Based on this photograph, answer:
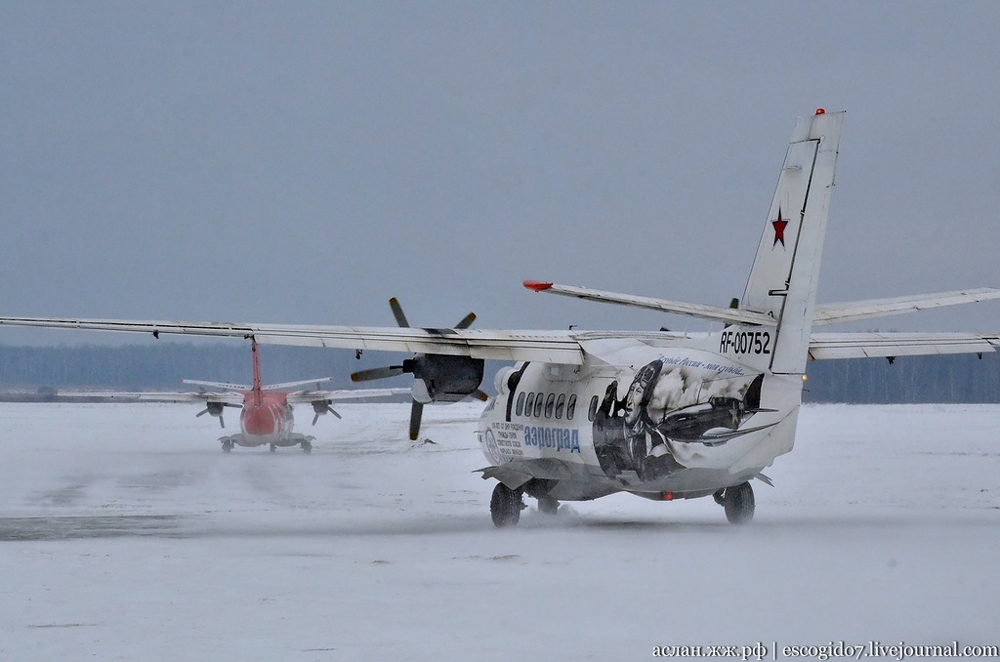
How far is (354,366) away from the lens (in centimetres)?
9538

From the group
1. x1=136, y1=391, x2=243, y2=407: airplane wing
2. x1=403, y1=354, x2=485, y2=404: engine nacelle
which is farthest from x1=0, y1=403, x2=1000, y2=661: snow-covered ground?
x1=136, y1=391, x2=243, y2=407: airplane wing

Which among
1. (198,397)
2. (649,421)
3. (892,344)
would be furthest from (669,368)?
(198,397)

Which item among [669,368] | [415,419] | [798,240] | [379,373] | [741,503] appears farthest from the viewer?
[415,419]

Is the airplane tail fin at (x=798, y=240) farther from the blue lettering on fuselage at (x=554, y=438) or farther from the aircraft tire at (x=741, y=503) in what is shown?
the blue lettering on fuselage at (x=554, y=438)

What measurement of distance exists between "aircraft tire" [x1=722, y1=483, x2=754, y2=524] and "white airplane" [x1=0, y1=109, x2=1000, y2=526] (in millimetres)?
23

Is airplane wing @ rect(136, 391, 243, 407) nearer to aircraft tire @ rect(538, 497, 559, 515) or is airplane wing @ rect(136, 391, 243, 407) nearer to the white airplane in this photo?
aircraft tire @ rect(538, 497, 559, 515)

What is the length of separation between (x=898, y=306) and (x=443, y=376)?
23.7 feet

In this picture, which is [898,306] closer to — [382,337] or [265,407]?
[382,337]

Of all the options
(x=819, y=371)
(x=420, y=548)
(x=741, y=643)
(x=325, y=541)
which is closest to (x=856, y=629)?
(x=741, y=643)

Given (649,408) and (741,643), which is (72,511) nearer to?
(649,408)

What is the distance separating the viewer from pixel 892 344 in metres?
19.3

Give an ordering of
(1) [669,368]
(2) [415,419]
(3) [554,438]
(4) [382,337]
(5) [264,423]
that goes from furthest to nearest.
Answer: (5) [264,423] → (2) [415,419] → (3) [554,438] → (4) [382,337] → (1) [669,368]

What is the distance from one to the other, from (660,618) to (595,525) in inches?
362

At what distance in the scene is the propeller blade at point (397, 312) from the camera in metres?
21.4
